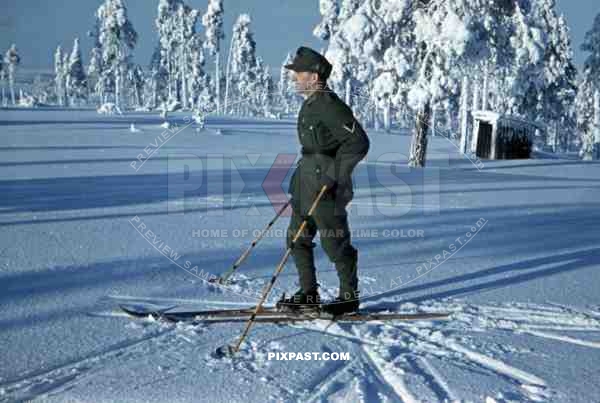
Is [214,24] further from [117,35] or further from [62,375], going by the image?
[62,375]

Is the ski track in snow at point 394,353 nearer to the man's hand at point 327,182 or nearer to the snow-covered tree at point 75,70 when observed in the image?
the man's hand at point 327,182

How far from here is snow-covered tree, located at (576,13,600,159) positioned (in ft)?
119

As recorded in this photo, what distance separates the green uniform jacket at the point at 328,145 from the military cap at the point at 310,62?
0.17 meters

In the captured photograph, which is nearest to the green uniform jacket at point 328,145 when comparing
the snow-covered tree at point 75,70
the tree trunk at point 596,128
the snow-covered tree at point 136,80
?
the tree trunk at point 596,128

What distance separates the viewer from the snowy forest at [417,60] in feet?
54.5

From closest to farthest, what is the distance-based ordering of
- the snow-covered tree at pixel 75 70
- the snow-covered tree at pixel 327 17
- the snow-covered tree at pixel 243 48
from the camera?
1. the snow-covered tree at pixel 327 17
2. the snow-covered tree at pixel 243 48
3. the snow-covered tree at pixel 75 70

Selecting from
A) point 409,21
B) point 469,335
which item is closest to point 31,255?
point 469,335

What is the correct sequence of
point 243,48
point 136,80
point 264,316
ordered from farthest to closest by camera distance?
point 136,80 < point 243,48 < point 264,316

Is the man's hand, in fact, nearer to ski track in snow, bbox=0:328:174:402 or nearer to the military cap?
the military cap

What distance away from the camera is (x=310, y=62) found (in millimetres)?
3883

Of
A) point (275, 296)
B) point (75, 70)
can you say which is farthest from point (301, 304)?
point (75, 70)

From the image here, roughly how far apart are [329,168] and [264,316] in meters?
1.32

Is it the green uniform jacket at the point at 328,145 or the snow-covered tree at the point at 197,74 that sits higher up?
the snow-covered tree at the point at 197,74

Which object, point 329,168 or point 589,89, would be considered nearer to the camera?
point 329,168
